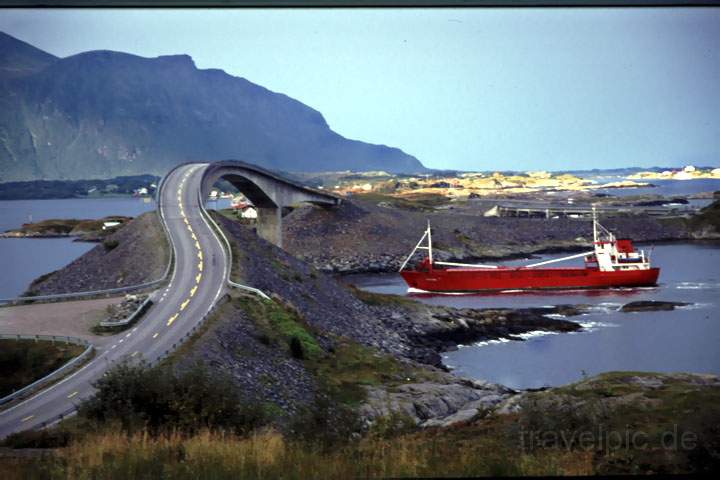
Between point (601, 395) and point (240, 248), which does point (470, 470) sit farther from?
point (240, 248)

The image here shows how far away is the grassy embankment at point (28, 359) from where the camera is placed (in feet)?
51.7

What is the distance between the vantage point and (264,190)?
49.9 meters

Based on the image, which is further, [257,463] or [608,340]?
[608,340]

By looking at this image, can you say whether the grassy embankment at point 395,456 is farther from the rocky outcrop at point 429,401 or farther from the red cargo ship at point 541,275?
the red cargo ship at point 541,275

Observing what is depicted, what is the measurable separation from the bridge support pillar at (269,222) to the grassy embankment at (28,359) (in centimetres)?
3194

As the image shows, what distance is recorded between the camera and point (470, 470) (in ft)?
21.8

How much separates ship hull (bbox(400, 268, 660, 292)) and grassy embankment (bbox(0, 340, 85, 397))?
3681 centimetres

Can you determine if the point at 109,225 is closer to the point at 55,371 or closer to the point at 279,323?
the point at 279,323

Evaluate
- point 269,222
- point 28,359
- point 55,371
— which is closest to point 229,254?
point 28,359

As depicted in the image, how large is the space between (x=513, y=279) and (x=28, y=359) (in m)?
39.5

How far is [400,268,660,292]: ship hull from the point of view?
5328 centimetres

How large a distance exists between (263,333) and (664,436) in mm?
17921

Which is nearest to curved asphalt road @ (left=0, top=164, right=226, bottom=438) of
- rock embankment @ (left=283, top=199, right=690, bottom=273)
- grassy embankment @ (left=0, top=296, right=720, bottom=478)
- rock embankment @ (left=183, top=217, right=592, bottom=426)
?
rock embankment @ (left=183, top=217, right=592, bottom=426)

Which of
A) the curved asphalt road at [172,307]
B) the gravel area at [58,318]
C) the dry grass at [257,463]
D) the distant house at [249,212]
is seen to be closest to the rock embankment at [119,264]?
the curved asphalt road at [172,307]
